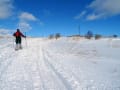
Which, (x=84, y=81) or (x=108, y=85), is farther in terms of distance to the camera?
(x=84, y=81)

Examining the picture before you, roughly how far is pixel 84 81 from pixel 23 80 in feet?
6.84

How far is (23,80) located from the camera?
5664mm

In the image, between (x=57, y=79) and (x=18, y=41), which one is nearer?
(x=57, y=79)

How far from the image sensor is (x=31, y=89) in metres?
4.79

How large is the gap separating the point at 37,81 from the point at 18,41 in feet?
43.3

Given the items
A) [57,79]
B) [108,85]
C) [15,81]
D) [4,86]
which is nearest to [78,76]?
[57,79]

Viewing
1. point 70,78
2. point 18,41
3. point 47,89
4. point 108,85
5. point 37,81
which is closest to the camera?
point 47,89

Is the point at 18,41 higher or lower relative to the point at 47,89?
higher

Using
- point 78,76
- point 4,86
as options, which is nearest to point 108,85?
point 78,76

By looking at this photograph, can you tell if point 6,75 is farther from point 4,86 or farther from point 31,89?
point 31,89

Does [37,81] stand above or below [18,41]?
below

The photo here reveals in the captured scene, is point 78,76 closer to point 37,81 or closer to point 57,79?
point 57,79

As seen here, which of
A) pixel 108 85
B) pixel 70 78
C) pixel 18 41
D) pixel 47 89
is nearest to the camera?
pixel 47 89

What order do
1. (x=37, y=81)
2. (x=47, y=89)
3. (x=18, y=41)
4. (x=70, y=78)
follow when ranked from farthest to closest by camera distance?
(x=18, y=41)
(x=70, y=78)
(x=37, y=81)
(x=47, y=89)
